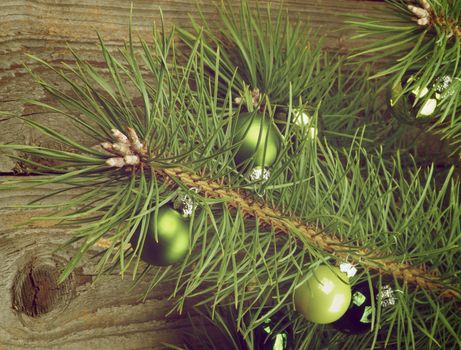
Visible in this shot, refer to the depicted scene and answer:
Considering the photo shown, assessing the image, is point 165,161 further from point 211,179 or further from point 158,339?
point 158,339

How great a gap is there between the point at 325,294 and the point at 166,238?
0.14 metres

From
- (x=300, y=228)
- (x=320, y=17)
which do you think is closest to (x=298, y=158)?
(x=300, y=228)

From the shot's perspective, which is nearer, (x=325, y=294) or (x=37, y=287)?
(x=325, y=294)

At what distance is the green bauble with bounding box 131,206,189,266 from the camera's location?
426 millimetres

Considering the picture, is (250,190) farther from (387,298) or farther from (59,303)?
(59,303)

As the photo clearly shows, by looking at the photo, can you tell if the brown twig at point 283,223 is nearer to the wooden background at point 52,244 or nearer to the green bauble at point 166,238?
the green bauble at point 166,238

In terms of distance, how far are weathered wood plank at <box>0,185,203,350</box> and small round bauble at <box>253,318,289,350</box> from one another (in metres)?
0.13

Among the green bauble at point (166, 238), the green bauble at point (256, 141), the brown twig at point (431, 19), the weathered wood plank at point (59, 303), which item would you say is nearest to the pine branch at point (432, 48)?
the brown twig at point (431, 19)

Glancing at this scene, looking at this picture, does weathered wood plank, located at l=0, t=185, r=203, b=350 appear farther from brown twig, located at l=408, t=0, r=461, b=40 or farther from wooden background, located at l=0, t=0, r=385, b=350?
brown twig, located at l=408, t=0, r=461, b=40

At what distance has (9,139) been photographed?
607mm

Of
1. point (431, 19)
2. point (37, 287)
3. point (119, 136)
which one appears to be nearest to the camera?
point (119, 136)

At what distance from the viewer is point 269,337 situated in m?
0.57

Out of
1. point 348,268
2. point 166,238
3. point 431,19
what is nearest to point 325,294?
point 348,268

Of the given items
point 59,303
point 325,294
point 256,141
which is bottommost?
point 59,303
